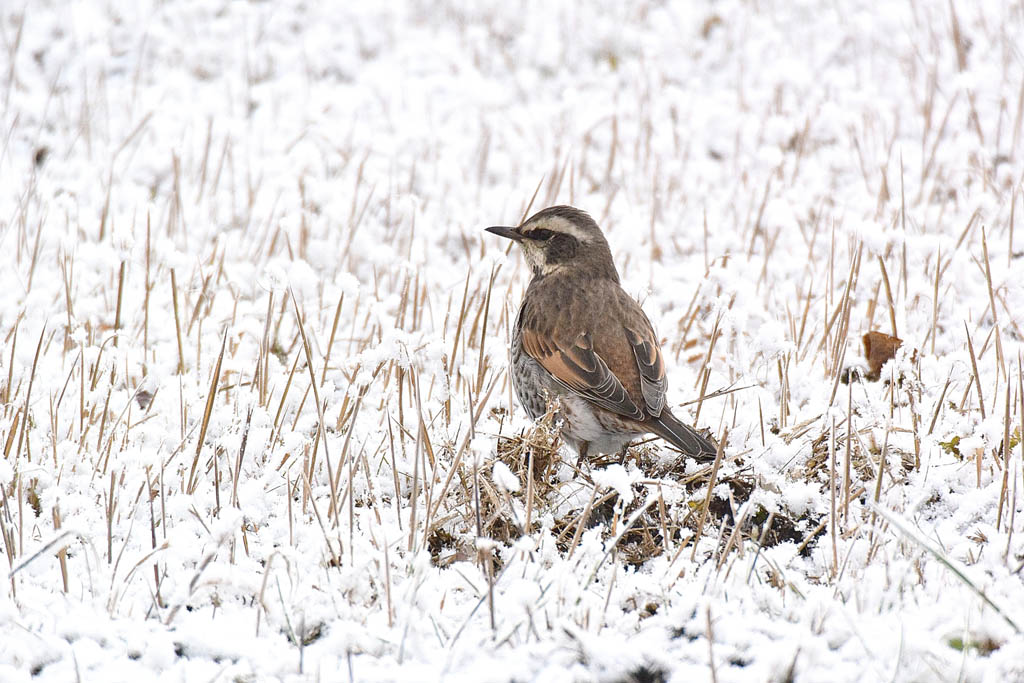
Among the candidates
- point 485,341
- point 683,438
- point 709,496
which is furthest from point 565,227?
point 709,496

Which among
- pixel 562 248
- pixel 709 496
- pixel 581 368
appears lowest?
pixel 709 496

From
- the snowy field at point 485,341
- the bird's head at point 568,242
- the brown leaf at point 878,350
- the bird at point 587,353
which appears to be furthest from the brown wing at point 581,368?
the brown leaf at point 878,350

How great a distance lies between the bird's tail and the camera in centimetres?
428

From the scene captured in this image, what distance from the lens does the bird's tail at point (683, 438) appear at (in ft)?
14.0

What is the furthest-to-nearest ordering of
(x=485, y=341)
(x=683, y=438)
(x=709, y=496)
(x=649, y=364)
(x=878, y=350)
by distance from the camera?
1. (x=485, y=341)
2. (x=878, y=350)
3. (x=649, y=364)
4. (x=683, y=438)
5. (x=709, y=496)

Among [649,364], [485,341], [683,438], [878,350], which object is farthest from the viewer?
[485,341]

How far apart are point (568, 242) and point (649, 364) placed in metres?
1.07

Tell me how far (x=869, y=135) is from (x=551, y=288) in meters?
5.17

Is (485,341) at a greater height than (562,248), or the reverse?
(562,248)

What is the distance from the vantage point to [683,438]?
431 centimetres

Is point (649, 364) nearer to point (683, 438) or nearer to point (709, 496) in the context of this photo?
point (683, 438)

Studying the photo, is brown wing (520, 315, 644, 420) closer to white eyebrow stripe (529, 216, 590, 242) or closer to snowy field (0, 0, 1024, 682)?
snowy field (0, 0, 1024, 682)

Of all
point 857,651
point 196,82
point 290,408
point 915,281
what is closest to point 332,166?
point 196,82

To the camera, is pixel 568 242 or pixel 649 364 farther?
pixel 568 242
